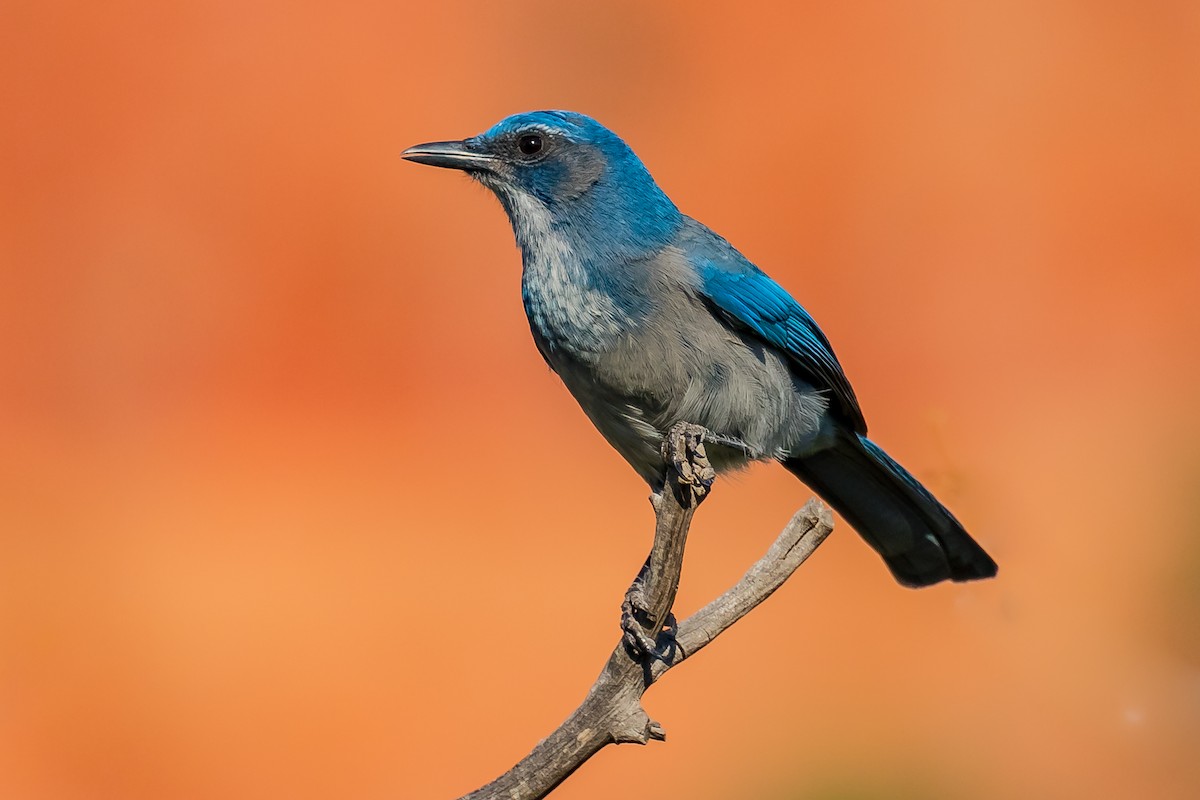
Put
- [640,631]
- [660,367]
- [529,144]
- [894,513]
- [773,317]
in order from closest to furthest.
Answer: [640,631] → [660,367] → [773,317] → [529,144] → [894,513]

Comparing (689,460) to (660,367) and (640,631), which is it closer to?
(640,631)

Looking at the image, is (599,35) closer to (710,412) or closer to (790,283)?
(790,283)

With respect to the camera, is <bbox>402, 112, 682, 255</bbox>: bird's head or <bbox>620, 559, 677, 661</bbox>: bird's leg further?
<bbox>402, 112, 682, 255</bbox>: bird's head

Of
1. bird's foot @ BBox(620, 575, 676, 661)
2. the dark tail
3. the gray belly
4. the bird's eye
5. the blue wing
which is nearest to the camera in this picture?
bird's foot @ BBox(620, 575, 676, 661)

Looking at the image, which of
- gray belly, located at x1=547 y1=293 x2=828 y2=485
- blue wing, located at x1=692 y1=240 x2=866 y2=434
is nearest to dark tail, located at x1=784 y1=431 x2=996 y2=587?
blue wing, located at x1=692 y1=240 x2=866 y2=434

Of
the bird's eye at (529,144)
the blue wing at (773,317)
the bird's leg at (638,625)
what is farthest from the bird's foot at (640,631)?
the bird's eye at (529,144)

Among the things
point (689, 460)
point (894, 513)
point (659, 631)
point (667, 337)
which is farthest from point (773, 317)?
point (659, 631)

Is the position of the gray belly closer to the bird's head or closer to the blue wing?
the blue wing
